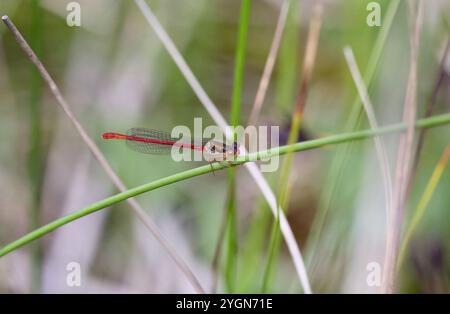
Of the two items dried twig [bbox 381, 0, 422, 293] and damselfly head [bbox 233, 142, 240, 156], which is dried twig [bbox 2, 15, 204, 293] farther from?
dried twig [bbox 381, 0, 422, 293]

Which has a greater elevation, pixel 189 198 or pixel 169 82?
pixel 169 82

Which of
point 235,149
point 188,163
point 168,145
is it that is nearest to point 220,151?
point 235,149

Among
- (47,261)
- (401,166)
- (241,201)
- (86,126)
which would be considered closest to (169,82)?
(86,126)

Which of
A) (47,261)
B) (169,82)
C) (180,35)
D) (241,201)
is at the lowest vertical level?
(47,261)

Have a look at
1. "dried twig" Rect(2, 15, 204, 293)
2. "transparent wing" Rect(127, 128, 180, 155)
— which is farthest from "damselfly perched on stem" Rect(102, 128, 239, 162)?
"dried twig" Rect(2, 15, 204, 293)

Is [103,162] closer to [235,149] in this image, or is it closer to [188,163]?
[235,149]

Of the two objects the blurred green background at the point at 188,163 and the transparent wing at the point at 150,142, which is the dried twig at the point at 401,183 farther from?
the transparent wing at the point at 150,142

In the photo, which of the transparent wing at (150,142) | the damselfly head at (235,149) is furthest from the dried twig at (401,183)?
the transparent wing at (150,142)

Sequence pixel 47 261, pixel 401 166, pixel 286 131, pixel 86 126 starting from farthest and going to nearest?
pixel 86 126 < pixel 47 261 < pixel 286 131 < pixel 401 166

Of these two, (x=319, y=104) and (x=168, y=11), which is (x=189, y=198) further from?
(x=168, y=11)
